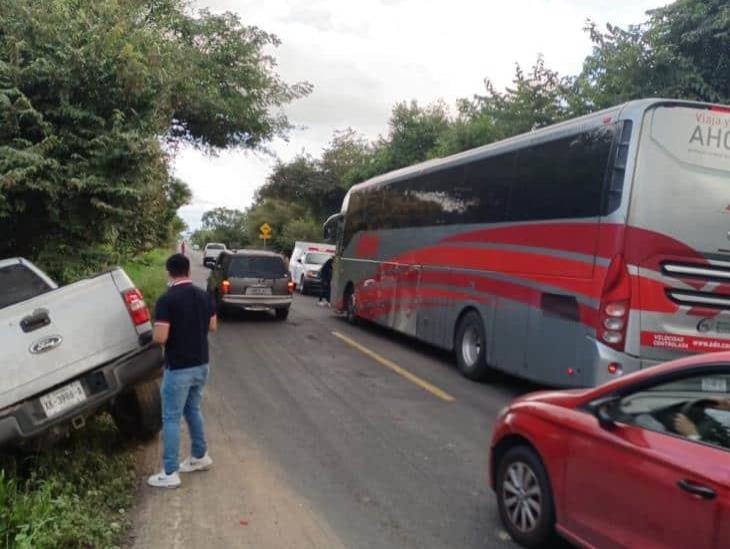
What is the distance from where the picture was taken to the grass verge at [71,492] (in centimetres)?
423

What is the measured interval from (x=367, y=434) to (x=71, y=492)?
3109mm

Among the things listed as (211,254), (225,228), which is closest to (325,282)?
(211,254)

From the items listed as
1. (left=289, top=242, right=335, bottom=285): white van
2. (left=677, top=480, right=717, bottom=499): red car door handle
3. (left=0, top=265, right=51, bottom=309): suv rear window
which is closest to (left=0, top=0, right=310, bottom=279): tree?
(left=0, top=265, right=51, bottom=309): suv rear window

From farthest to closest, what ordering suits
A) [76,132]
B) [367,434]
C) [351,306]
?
[351,306]
[76,132]
[367,434]

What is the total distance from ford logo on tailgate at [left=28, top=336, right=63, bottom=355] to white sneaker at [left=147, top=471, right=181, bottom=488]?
4.22 ft

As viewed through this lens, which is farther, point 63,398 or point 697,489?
point 63,398

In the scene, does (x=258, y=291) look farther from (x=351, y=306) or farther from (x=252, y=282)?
(x=351, y=306)

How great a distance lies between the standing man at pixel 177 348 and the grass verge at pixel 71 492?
14.7 inches

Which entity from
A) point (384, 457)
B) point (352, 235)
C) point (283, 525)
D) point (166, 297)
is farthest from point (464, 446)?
point (352, 235)

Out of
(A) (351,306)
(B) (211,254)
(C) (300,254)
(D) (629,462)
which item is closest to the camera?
(D) (629,462)

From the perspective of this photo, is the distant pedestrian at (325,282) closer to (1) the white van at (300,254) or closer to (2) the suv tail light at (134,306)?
(1) the white van at (300,254)

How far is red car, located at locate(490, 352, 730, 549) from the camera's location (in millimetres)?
3367

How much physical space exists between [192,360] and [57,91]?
590 centimetres

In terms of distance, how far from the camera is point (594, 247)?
7949 millimetres
